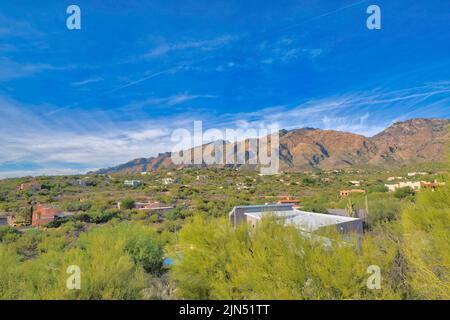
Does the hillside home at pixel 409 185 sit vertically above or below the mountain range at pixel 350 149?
below

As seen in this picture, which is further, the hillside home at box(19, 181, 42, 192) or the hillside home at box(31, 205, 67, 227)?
the hillside home at box(19, 181, 42, 192)

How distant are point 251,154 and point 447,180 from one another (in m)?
78.2

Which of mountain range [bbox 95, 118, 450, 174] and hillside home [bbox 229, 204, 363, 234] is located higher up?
mountain range [bbox 95, 118, 450, 174]

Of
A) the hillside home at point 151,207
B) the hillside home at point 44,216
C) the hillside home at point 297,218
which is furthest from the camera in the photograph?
the hillside home at point 151,207

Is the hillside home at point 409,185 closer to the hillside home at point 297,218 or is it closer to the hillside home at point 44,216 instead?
the hillside home at point 297,218

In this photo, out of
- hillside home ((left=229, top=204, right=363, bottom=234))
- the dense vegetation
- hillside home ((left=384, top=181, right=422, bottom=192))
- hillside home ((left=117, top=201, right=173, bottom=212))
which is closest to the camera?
the dense vegetation

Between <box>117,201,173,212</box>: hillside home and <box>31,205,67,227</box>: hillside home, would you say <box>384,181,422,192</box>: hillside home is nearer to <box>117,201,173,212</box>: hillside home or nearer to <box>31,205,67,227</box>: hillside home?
<box>117,201,173,212</box>: hillside home

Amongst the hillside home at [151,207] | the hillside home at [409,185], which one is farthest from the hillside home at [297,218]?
the hillside home at [409,185]

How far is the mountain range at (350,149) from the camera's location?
10081 cm

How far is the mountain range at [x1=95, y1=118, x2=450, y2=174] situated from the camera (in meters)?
101

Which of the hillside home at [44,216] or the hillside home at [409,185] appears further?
the hillside home at [409,185]

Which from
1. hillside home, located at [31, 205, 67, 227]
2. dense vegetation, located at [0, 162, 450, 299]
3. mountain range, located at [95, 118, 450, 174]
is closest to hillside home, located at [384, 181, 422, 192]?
dense vegetation, located at [0, 162, 450, 299]

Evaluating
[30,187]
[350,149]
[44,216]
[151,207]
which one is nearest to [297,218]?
[151,207]

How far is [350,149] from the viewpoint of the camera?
4727 inches
